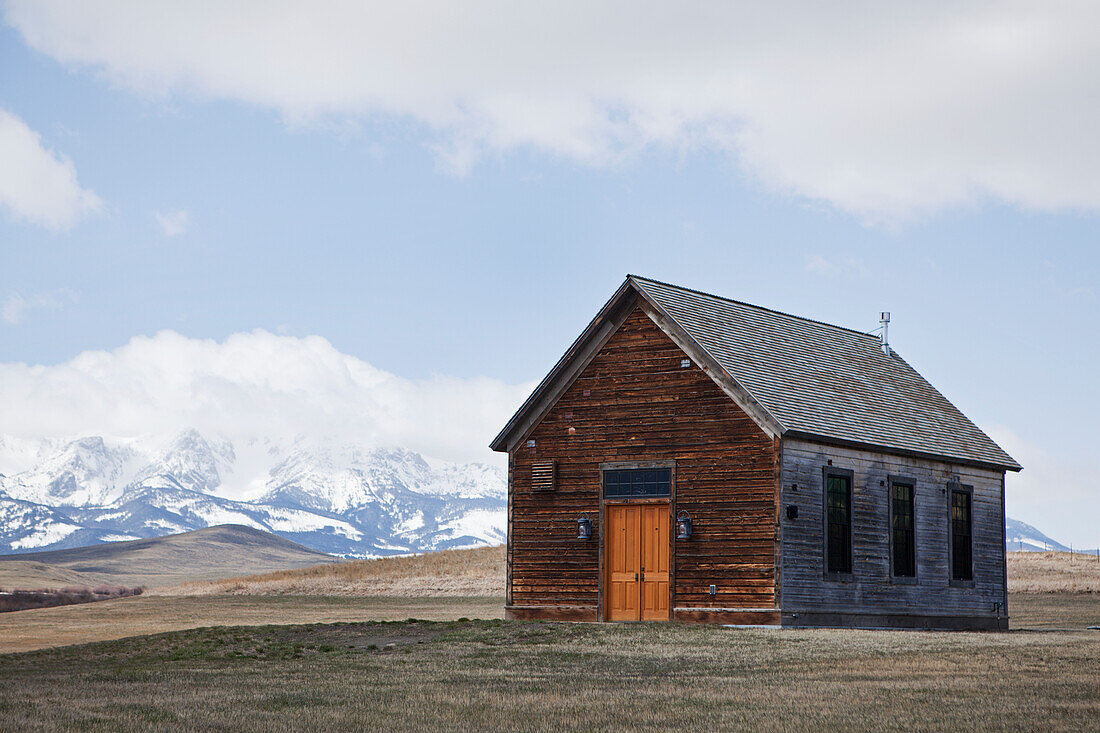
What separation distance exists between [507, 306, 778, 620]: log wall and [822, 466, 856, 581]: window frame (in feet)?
5.72

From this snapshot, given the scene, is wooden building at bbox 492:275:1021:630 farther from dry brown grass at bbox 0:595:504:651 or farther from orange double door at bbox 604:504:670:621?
dry brown grass at bbox 0:595:504:651

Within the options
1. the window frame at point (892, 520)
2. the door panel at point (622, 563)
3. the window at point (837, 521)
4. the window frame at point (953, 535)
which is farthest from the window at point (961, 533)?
the door panel at point (622, 563)

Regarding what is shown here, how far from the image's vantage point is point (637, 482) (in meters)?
30.0

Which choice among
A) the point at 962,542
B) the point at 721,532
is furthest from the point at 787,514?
the point at 962,542

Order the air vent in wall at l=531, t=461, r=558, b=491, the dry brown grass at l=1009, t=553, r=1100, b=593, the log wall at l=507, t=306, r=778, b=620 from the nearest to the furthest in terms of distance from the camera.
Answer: the log wall at l=507, t=306, r=778, b=620, the air vent in wall at l=531, t=461, r=558, b=491, the dry brown grass at l=1009, t=553, r=1100, b=593

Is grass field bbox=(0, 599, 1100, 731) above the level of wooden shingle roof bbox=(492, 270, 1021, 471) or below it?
below

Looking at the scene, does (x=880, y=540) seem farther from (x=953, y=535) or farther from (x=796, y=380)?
(x=796, y=380)

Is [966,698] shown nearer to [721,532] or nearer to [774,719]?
[774,719]

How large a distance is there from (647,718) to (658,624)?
46.2 ft

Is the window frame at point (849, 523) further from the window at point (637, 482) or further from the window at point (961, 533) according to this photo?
the window at point (961, 533)

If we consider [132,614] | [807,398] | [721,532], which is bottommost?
[132,614]

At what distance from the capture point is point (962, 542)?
3372 cm

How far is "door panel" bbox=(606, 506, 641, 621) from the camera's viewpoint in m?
30.0

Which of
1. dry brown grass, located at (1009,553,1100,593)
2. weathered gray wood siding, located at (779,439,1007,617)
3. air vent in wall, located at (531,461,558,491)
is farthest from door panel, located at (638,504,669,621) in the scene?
dry brown grass, located at (1009,553,1100,593)
